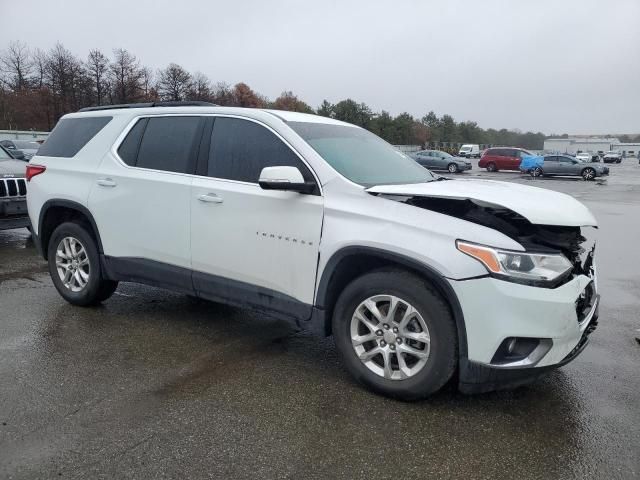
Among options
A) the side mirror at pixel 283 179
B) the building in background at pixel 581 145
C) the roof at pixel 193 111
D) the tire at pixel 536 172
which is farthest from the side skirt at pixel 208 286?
the building in background at pixel 581 145

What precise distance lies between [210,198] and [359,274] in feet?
4.25

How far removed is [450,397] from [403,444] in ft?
2.22

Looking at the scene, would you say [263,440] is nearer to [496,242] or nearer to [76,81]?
[496,242]

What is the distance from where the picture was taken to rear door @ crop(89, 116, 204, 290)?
4.19m

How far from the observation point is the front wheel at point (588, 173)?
32312mm

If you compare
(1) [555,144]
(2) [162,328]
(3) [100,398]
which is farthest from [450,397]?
(1) [555,144]

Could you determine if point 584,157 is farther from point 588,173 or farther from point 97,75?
point 97,75

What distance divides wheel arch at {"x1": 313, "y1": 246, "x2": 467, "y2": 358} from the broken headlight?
0.78ft

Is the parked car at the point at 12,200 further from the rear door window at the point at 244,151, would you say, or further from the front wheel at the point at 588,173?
the front wheel at the point at 588,173

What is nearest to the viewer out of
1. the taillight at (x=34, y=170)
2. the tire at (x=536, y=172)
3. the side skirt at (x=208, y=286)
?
the side skirt at (x=208, y=286)

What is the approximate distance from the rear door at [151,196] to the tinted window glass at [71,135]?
0.41 metres

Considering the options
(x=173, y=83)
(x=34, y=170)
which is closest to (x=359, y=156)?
(x=34, y=170)

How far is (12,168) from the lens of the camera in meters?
8.27

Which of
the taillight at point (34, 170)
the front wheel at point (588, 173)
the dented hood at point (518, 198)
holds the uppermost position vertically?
the dented hood at point (518, 198)
